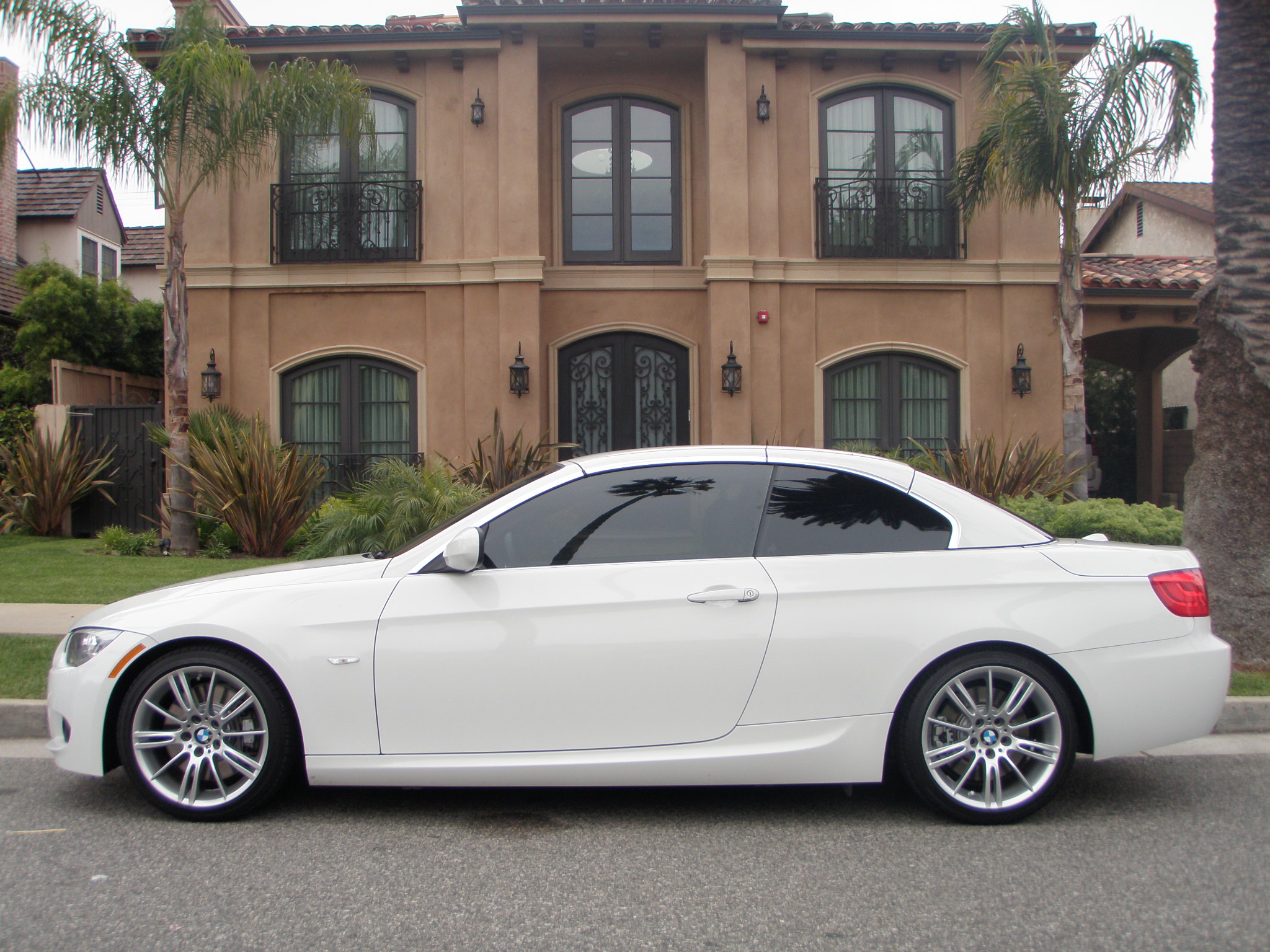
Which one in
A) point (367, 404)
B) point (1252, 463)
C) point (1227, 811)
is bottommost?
point (1227, 811)

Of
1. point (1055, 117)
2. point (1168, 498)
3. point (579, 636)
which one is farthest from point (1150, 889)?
point (1168, 498)

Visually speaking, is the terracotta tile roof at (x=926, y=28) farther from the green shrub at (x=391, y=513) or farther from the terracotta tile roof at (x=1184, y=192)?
Answer: the terracotta tile roof at (x=1184, y=192)

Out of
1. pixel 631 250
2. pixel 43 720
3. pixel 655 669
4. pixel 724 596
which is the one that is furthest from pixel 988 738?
pixel 631 250

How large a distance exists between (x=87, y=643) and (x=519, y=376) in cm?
918

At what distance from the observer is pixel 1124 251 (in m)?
26.0

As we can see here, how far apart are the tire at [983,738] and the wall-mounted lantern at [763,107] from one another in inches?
423

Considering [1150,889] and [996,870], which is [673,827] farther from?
[1150,889]

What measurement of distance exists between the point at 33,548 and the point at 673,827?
1101cm

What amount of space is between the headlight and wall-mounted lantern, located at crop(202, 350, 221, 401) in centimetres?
979

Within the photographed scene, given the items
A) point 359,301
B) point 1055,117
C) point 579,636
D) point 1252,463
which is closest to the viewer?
point 579,636

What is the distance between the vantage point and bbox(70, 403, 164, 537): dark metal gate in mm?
14320

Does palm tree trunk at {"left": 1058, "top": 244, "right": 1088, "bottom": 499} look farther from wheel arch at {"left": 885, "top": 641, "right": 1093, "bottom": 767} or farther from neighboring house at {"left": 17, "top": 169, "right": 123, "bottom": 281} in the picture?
neighboring house at {"left": 17, "top": 169, "right": 123, "bottom": 281}

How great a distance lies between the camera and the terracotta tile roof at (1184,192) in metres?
22.7

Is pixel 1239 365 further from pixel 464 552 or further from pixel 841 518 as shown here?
pixel 464 552
